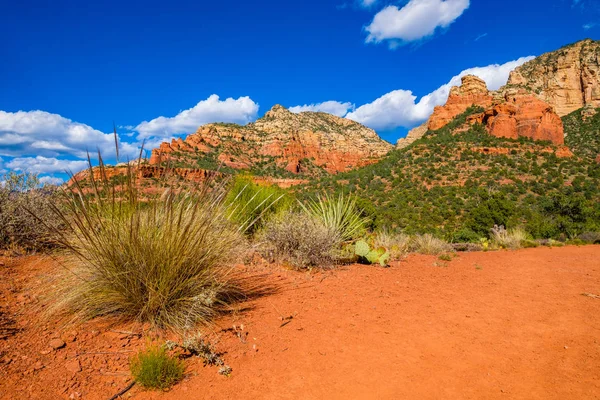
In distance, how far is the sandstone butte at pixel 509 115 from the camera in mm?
41062

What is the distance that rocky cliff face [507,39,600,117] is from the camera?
6481 cm

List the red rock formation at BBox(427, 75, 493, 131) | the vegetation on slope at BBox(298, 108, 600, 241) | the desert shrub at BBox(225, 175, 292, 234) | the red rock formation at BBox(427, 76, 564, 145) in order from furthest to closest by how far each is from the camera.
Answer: the red rock formation at BBox(427, 75, 493, 131) → the red rock formation at BBox(427, 76, 564, 145) → the vegetation on slope at BBox(298, 108, 600, 241) → the desert shrub at BBox(225, 175, 292, 234)

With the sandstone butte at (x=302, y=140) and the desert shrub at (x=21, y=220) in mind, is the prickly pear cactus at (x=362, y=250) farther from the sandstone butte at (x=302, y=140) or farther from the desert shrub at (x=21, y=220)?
the sandstone butte at (x=302, y=140)

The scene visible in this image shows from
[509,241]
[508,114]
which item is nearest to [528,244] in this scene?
[509,241]

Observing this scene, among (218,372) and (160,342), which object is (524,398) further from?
(160,342)

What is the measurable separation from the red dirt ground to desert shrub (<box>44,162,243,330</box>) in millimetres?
276

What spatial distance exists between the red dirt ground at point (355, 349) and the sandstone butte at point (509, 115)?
43.2 metres

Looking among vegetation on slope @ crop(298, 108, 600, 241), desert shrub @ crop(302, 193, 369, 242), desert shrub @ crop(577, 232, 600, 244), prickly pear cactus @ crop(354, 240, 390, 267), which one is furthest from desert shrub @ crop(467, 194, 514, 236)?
prickly pear cactus @ crop(354, 240, 390, 267)

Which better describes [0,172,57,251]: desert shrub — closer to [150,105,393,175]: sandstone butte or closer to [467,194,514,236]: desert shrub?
[467,194,514,236]: desert shrub

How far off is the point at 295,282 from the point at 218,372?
2557 mm

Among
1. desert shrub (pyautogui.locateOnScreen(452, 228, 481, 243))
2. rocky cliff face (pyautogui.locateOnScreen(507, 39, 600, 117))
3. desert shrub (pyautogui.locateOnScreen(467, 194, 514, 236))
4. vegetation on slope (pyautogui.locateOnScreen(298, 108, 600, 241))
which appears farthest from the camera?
rocky cliff face (pyautogui.locateOnScreen(507, 39, 600, 117))

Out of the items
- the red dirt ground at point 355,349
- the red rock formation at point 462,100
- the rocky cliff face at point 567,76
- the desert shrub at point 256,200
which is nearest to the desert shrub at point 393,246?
the desert shrub at point 256,200

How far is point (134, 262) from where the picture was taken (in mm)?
2848

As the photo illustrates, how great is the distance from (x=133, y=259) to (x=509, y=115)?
168 ft
